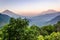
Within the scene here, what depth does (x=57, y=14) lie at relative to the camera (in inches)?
3216

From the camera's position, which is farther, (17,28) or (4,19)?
(4,19)

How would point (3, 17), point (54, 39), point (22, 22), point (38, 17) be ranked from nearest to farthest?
point (22, 22) < point (54, 39) < point (3, 17) < point (38, 17)

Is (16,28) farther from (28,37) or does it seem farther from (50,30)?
(50,30)

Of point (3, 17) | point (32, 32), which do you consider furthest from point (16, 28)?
point (3, 17)

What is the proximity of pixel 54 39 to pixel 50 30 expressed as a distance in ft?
55.9

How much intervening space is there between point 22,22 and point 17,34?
973 millimetres

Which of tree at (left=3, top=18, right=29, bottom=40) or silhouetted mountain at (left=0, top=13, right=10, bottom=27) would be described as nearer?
tree at (left=3, top=18, right=29, bottom=40)

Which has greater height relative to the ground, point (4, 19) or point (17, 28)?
point (4, 19)

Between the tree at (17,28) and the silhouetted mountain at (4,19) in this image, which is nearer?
the tree at (17,28)

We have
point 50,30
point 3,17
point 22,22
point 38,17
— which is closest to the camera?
point 22,22

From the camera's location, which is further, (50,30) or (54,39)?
(50,30)

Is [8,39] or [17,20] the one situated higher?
[17,20]

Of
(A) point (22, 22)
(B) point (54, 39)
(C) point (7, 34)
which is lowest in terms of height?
(B) point (54, 39)

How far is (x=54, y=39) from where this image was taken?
24.2 metres
